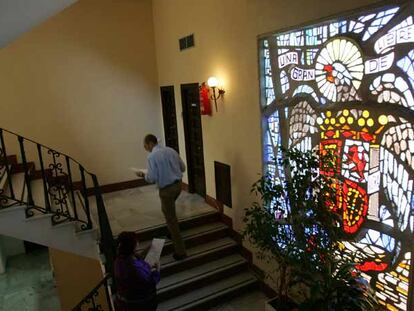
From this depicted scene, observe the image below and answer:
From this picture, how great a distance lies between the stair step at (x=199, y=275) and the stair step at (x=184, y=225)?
0.65 meters

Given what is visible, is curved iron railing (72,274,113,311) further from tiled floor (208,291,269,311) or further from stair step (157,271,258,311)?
tiled floor (208,291,269,311)

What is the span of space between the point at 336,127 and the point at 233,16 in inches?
85.3

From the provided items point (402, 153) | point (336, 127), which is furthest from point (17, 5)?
point (402, 153)

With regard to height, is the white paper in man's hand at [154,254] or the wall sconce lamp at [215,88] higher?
the wall sconce lamp at [215,88]

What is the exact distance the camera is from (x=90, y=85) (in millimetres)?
6516

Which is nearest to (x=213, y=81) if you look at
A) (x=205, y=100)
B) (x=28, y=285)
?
(x=205, y=100)

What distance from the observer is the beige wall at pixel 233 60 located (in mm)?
3807

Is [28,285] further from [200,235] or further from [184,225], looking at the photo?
[200,235]

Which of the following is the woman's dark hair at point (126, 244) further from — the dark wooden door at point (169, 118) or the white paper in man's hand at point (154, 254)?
the dark wooden door at point (169, 118)

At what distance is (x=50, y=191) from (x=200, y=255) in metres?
2.19

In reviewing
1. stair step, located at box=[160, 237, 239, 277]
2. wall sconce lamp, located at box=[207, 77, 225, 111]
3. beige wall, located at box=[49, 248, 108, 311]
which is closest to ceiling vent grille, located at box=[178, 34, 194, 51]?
wall sconce lamp, located at box=[207, 77, 225, 111]

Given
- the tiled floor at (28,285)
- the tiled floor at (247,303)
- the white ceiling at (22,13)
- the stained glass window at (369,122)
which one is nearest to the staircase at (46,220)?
the white ceiling at (22,13)

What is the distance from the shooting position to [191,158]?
6.33 m

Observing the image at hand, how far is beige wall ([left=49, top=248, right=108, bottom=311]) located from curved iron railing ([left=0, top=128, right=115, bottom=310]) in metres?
0.74
